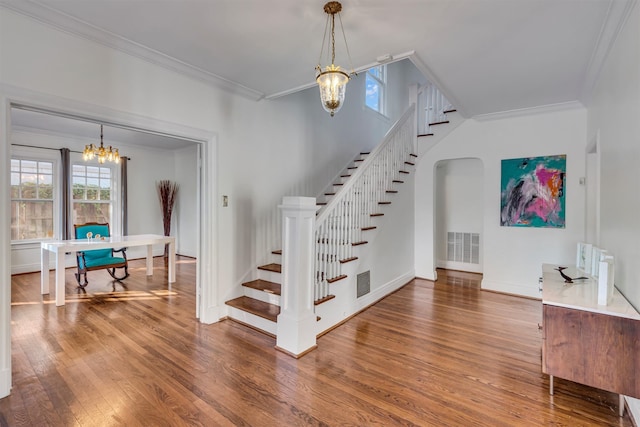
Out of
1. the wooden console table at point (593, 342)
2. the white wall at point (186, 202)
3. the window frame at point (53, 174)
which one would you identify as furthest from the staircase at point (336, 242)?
the window frame at point (53, 174)

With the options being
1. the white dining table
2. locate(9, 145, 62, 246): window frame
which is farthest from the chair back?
locate(9, 145, 62, 246): window frame

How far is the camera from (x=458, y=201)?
5.98 meters

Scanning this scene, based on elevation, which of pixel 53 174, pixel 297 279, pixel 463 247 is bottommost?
pixel 463 247

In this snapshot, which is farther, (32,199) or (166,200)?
(166,200)

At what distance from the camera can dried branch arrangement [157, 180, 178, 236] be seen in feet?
24.3

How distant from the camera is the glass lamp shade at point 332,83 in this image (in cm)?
205

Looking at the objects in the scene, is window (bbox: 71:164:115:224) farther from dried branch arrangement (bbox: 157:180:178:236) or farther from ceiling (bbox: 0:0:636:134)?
ceiling (bbox: 0:0:636:134)

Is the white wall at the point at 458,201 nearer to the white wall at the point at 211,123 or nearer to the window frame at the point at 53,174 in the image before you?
the white wall at the point at 211,123

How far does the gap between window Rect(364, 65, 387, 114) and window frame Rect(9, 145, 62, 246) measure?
6.28 metres

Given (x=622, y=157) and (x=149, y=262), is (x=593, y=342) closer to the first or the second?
(x=622, y=157)

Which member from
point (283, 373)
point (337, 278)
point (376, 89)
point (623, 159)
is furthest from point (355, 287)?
point (376, 89)

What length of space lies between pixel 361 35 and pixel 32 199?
6820 millimetres

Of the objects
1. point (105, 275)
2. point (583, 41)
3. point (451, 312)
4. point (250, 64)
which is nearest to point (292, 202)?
point (250, 64)

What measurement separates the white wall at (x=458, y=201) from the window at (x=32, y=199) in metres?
7.63
